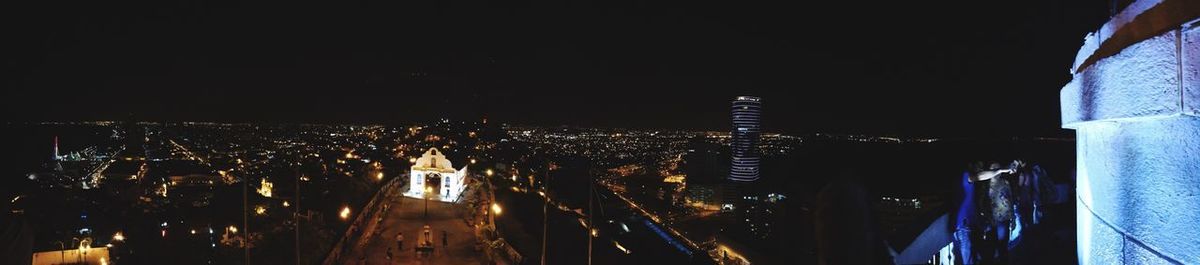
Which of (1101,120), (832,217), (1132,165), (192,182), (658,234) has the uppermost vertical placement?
(1101,120)

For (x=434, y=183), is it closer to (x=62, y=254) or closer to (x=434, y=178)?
(x=434, y=178)

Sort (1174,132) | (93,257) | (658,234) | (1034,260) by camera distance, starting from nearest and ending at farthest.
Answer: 1. (1174,132)
2. (1034,260)
3. (93,257)
4. (658,234)

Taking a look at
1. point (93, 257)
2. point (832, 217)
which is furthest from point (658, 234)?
point (832, 217)

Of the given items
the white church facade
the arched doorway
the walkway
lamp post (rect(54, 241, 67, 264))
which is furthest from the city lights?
lamp post (rect(54, 241, 67, 264))

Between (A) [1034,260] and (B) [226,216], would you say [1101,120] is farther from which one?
(B) [226,216]

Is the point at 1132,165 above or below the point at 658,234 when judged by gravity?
above

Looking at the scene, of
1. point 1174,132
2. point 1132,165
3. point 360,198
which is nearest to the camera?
point 1174,132
